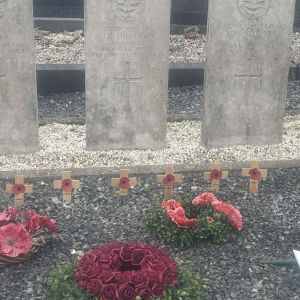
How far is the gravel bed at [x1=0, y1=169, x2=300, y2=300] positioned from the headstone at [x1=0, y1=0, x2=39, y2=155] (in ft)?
4.04

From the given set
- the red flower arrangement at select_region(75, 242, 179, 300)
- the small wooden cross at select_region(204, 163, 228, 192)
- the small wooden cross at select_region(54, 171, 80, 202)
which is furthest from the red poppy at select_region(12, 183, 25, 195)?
the small wooden cross at select_region(204, 163, 228, 192)

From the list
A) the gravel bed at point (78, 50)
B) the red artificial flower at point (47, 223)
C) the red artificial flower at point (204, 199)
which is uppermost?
the gravel bed at point (78, 50)

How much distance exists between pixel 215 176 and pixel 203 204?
1.49 feet

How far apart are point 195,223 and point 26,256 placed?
1210mm

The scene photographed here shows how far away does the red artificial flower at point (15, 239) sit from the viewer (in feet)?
11.2

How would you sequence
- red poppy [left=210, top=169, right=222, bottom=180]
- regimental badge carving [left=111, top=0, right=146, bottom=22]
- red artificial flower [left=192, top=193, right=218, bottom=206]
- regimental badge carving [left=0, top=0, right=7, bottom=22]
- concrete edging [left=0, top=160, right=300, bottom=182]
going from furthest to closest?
regimental badge carving [left=111, top=0, right=146, bottom=22]
regimental badge carving [left=0, top=0, right=7, bottom=22]
concrete edging [left=0, top=160, right=300, bottom=182]
red poppy [left=210, top=169, right=222, bottom=180]
red artificial flower [left=192, top=193, right=218, bottom=206]

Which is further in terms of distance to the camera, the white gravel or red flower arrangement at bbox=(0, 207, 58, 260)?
the white gravel

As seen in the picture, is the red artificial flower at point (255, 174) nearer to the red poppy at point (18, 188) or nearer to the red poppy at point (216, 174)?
the red poppy at point (216, 174)

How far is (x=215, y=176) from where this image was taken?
436 cm

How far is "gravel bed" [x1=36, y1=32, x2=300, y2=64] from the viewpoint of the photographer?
8.91 meters

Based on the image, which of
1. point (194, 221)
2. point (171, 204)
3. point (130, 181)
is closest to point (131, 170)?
point (130, 181)

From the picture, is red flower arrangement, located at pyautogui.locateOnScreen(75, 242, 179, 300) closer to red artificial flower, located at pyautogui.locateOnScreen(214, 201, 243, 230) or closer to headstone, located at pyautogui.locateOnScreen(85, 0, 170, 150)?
red artificial flower, located at pyautogui.locateOnScreen(214, 201, 243, 230)

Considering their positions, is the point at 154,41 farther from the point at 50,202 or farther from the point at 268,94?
the point at 50,202

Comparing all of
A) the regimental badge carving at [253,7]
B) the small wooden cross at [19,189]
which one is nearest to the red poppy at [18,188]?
the small wooden cross at [19,189]
